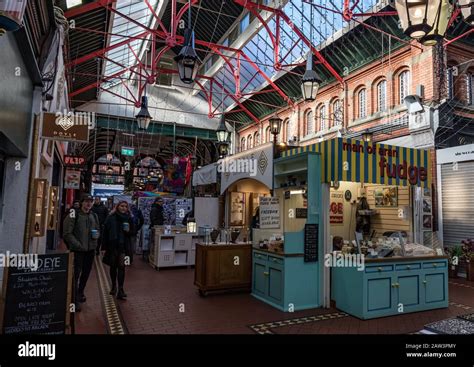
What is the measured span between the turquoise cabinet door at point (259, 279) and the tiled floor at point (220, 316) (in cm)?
22

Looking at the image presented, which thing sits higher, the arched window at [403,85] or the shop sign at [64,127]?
the arched window at [403,85]

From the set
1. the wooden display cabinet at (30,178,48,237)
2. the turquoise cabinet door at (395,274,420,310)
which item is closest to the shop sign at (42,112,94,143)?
the wooden display cabinet at (30,178,48,237)

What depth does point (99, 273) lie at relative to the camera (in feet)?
27.4

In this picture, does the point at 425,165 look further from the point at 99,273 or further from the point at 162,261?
the point at 99,273

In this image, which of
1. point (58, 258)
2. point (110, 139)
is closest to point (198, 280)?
point (58, 258)

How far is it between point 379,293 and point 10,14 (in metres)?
5.81

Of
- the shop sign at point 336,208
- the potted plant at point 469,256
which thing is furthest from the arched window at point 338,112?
the potted plant at point 469,256

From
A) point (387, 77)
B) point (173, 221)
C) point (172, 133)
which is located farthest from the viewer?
point (172, 133)

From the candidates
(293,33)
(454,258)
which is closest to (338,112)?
(293,33)

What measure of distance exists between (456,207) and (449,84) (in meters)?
3.83

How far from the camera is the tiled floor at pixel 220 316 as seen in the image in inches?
188

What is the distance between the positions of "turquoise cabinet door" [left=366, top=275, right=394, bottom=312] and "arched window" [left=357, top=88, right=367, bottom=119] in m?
8.47

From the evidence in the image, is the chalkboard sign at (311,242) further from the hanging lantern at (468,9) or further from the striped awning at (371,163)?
the hanging lantern at (468,9)

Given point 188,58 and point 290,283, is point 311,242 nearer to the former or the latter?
point 290,283
